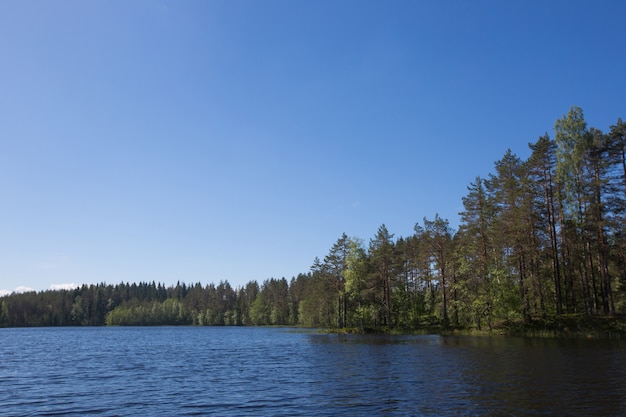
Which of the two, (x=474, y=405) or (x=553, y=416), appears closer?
(x=553, y=416)

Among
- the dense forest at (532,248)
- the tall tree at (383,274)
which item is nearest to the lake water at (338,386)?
the dense forest at (532,248)

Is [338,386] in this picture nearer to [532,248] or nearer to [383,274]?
[532,248]

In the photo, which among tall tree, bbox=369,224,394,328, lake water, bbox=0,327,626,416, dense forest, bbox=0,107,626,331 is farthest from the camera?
tall tree, bbox=369,224,394,328

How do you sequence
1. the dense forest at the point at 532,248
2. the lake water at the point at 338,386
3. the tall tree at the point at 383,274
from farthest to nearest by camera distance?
the tall tree at the point at 383,274 < the dense forest at the point at 532,248 < the lake water at the point at 338,386

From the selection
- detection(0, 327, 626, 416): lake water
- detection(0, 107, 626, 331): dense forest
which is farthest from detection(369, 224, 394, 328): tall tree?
detection(0, 327, 626, 416): lake water

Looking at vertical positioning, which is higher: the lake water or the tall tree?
the tall tree

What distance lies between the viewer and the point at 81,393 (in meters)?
25.7

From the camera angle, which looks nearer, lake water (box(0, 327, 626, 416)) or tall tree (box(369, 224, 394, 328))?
lake water (box(0, 327, 626, 416))

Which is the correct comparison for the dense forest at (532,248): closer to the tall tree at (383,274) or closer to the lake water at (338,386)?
the tall tree at (383,274)

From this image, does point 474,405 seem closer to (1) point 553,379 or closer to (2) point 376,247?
(1) point 553,379

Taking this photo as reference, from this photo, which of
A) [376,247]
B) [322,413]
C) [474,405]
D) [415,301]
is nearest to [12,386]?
[322,413]

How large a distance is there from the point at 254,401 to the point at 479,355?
25.0 metres

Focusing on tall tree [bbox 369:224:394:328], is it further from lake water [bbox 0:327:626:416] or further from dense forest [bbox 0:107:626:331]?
lake water [bbox 0:327:626:416]

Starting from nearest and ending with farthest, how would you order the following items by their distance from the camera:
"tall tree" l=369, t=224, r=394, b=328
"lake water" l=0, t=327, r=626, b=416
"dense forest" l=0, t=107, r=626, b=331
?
"lake water" l=0, t=327, r=626, b=416
"dense forest" l=0, t=107, r=626, b=331
"tall tree" l=369, t=224, r=394, b=328
